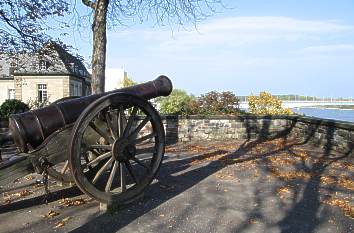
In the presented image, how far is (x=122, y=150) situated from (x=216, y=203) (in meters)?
1.47

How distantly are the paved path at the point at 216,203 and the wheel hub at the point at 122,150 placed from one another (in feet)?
2.16

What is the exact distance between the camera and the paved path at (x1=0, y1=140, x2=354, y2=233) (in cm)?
518

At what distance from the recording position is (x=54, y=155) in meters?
5.54

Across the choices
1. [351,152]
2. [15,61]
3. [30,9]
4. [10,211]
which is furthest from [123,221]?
[15,61]

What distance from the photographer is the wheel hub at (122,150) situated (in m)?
5.74

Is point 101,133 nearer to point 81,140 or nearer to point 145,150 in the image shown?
point 81,140

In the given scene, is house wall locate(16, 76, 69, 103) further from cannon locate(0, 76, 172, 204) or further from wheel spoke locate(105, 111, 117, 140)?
wheel spoke locate(105, 111, 117, 140)

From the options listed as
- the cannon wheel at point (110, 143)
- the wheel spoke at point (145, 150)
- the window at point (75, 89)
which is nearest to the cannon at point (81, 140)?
the cannon wheel at point (110, 143)

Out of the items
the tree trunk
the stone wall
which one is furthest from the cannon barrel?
the stone wall

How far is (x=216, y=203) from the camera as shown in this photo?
6039 millimetres

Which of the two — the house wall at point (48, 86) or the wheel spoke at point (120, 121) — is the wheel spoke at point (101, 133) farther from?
the house wall at point (48, 86)

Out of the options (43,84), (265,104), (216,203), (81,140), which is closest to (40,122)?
(81,140)

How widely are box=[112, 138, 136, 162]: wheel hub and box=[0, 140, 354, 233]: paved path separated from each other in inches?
25.9

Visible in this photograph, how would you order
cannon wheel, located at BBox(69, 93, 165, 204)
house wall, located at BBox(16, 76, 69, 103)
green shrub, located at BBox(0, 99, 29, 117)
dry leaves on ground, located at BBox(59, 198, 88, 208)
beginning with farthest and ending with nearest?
house wall, located at BBox(16, 76, 69, 103) → green shrub, located at BBox(0, 99, 29, 117) → dry leaves on ground, located at BBox(59, 198, 88, 208) → cannon wheel, located at BBox(69, 93, 165, 204)
